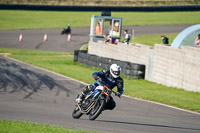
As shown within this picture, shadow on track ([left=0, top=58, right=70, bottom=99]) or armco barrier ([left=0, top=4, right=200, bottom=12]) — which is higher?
armco barrier ([left=0, top=4, right=200, bottom=12])

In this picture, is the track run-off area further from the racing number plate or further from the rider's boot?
the racing number plate

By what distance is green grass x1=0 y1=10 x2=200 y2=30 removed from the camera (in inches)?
1935

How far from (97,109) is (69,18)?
43686 millimetres

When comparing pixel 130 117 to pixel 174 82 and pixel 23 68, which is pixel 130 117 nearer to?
pixel 174 82

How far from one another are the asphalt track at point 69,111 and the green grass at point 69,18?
30.0 meters

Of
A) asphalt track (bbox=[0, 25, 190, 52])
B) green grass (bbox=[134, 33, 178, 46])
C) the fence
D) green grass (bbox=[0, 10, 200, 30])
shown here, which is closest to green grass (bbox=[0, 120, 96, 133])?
the fence

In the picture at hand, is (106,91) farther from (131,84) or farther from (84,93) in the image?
(131,84)

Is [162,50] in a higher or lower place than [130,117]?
higher

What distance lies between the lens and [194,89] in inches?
696

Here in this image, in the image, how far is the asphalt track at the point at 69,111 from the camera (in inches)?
422

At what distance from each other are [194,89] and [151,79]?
3682 mm

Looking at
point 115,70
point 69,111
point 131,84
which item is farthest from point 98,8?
point 115,70

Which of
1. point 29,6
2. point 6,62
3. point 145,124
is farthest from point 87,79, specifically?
point 29,6

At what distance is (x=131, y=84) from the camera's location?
19641 mm
